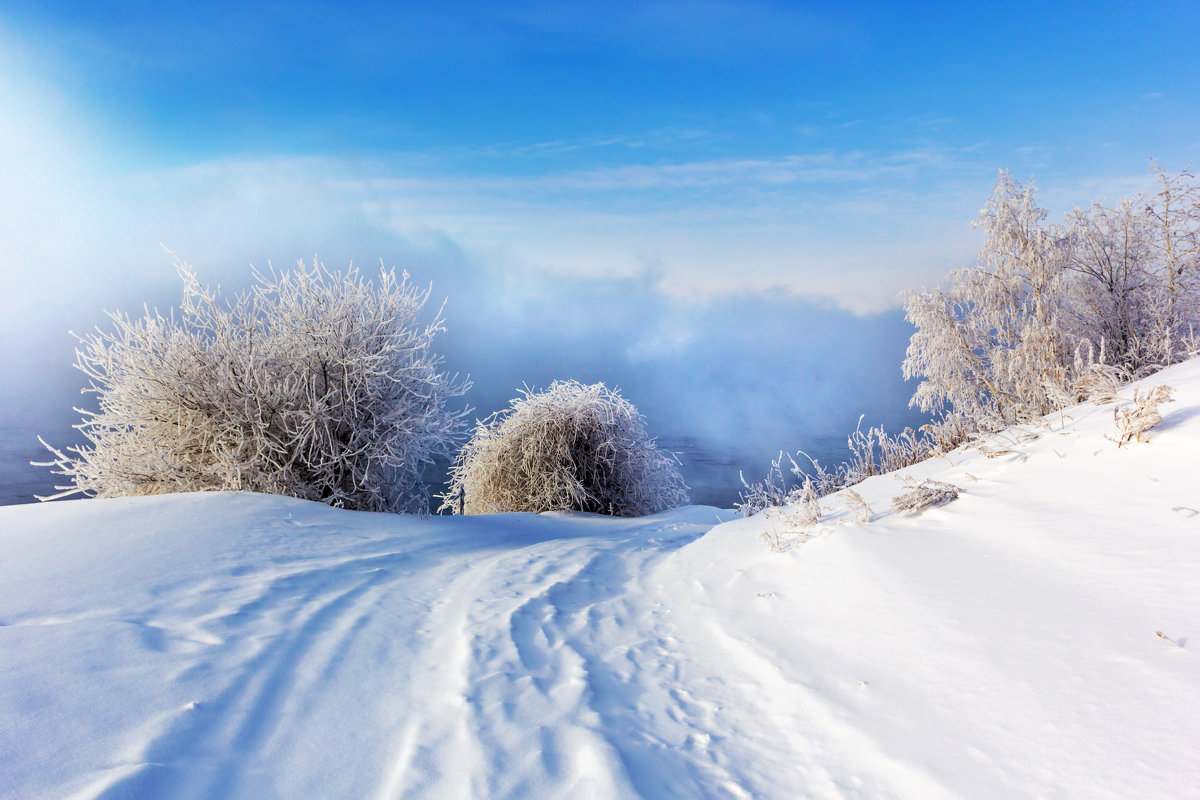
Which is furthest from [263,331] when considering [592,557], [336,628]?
[336,628]

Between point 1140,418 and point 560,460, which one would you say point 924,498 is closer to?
point 1140,418

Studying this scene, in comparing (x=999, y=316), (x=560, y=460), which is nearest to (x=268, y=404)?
(x=560, y=460)

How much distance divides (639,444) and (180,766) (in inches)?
422

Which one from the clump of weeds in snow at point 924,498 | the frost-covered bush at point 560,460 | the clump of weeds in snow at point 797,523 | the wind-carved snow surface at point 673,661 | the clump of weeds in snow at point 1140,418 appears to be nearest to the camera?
the wind-carved snow surface at point 673,661

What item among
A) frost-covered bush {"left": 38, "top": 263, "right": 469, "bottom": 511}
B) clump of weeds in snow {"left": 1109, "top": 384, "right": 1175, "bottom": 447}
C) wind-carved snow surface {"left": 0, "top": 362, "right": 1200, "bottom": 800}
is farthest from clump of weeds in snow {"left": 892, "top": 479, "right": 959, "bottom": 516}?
frost-covered bush {"left": 38, "top": 263, "right": 469, "bottom": 511}

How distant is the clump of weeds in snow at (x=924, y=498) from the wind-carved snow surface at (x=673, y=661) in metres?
0.11

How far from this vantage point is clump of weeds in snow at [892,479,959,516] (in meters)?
3.82

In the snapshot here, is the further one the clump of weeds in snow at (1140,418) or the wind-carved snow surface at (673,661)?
the clump of weeds in snow at (1140,418)

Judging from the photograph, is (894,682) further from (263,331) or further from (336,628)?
Answer: (263,331)

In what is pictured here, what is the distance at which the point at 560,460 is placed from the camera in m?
11.7

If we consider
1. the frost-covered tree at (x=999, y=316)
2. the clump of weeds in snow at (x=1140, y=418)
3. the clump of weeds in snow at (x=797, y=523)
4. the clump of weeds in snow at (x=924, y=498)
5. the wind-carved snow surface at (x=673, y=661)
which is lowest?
the wind-carved snow surface at (x=673, y=661)

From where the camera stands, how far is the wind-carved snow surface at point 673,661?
1.83m

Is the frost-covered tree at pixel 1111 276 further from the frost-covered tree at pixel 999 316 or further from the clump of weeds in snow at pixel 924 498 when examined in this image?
the clump of weeds in snow at pixel 924 498

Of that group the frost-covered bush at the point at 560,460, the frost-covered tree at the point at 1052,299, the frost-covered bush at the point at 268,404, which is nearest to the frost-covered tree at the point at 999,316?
the frost-covered tree at the point at 1052,299
